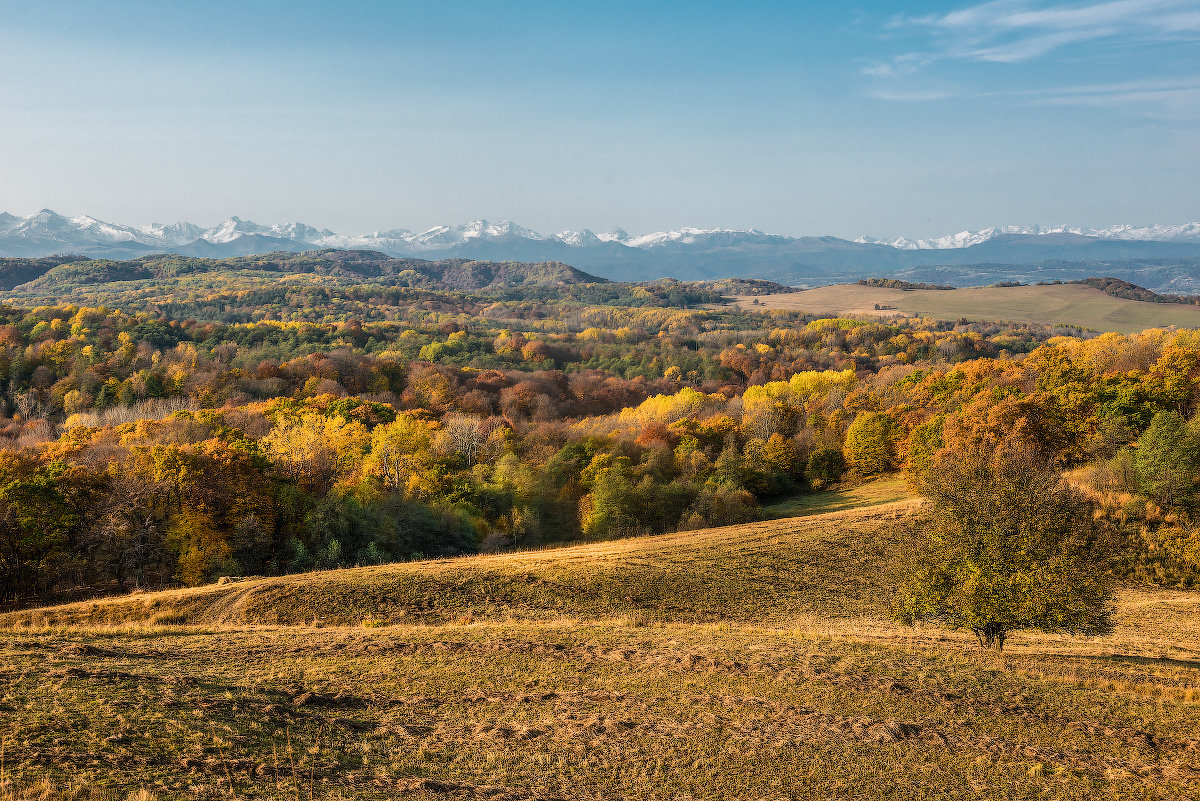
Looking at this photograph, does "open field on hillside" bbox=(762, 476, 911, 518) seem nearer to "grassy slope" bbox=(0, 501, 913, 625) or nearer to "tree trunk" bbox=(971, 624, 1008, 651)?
"grassy slope" bbox=(0, 501, 913, 625)

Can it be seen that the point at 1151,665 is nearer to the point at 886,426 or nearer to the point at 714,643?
the point at 714,643

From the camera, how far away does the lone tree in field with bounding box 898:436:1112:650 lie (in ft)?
80.8

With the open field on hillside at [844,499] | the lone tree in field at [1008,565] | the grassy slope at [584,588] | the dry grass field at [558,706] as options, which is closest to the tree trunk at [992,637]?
the lone tree in field at [1008,565]

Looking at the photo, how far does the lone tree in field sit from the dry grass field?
1478 millimetres

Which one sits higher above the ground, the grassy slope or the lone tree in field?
the lone tree in field

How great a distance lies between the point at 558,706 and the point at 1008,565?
17.2m

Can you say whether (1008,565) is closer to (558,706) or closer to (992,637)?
(992,637)

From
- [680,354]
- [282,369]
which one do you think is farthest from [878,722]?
[680,354]

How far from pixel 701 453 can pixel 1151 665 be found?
55132mm

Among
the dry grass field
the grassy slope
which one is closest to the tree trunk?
the dry grass field

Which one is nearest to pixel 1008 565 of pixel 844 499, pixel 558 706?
pixel 558 706

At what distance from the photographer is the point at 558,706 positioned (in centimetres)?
1853

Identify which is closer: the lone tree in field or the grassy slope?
the lone tree in field

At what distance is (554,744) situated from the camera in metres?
16.1
